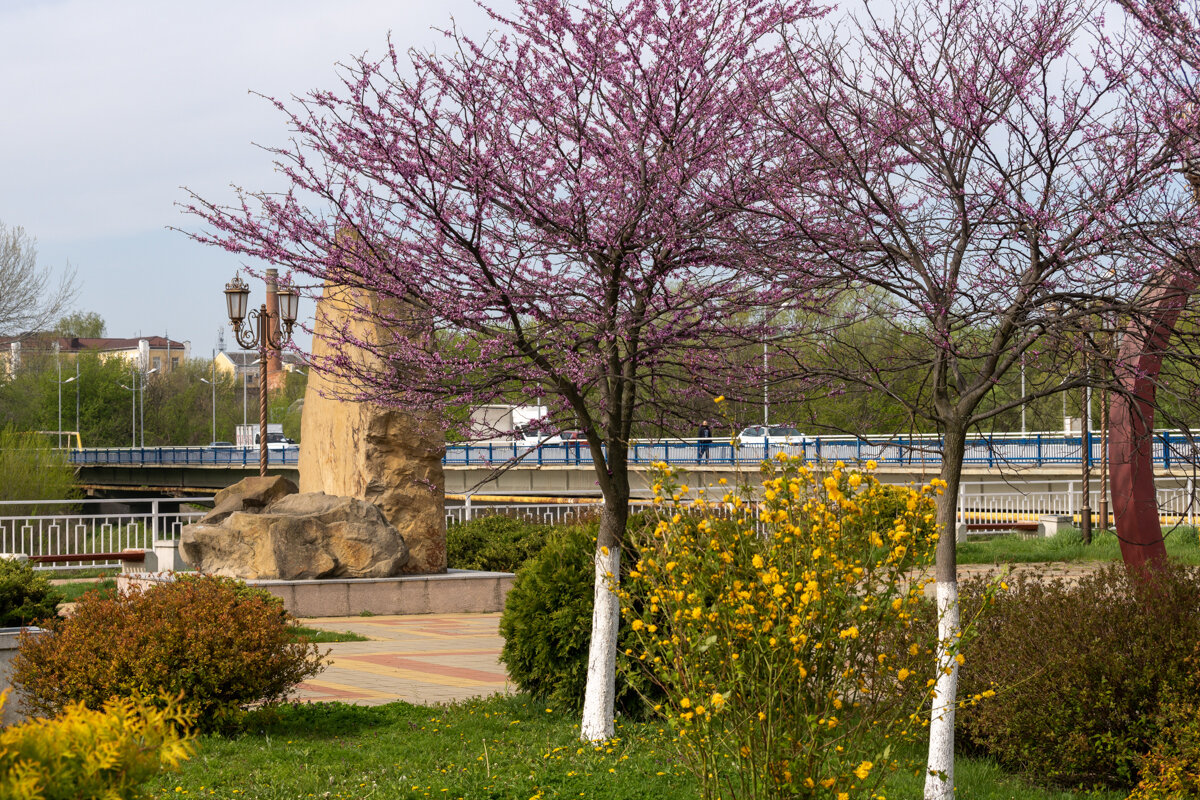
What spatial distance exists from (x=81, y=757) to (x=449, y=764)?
4.00m

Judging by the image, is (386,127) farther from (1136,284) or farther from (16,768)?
(16,768)

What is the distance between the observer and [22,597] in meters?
10.4

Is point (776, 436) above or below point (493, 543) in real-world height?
above

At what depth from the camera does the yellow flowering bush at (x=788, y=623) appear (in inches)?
173

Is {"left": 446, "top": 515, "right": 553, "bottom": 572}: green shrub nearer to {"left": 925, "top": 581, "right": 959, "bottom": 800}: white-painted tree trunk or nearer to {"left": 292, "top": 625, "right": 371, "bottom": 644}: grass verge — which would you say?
{"left": 292, "top": 625, "right": 371, "bottom": 644}: grass verge

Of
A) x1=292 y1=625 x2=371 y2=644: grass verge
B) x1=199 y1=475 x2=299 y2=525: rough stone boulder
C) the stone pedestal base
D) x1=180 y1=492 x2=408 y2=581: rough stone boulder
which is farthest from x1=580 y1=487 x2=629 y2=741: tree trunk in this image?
x1=199 y1=475 x2=299 y2=525: rough stone boulder

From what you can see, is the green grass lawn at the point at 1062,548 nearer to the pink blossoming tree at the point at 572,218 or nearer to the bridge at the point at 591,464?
the bridge at the point at 591,464

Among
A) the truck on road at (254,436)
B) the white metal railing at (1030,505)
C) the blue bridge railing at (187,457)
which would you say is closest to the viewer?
the white metal railing at (1030,505)

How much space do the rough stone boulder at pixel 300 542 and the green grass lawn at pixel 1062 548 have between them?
33.3 feet

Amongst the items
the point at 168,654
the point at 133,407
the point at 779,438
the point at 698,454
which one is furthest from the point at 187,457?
the point at 168,654

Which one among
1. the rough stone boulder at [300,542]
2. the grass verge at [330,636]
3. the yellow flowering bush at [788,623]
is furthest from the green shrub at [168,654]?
the rough stone boulder at [300,542]

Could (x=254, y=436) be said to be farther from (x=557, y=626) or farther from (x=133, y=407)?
(x=557, y=626)

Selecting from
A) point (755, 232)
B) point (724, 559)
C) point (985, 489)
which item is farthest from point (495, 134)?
point (985, 489)

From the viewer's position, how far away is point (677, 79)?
6.77m
